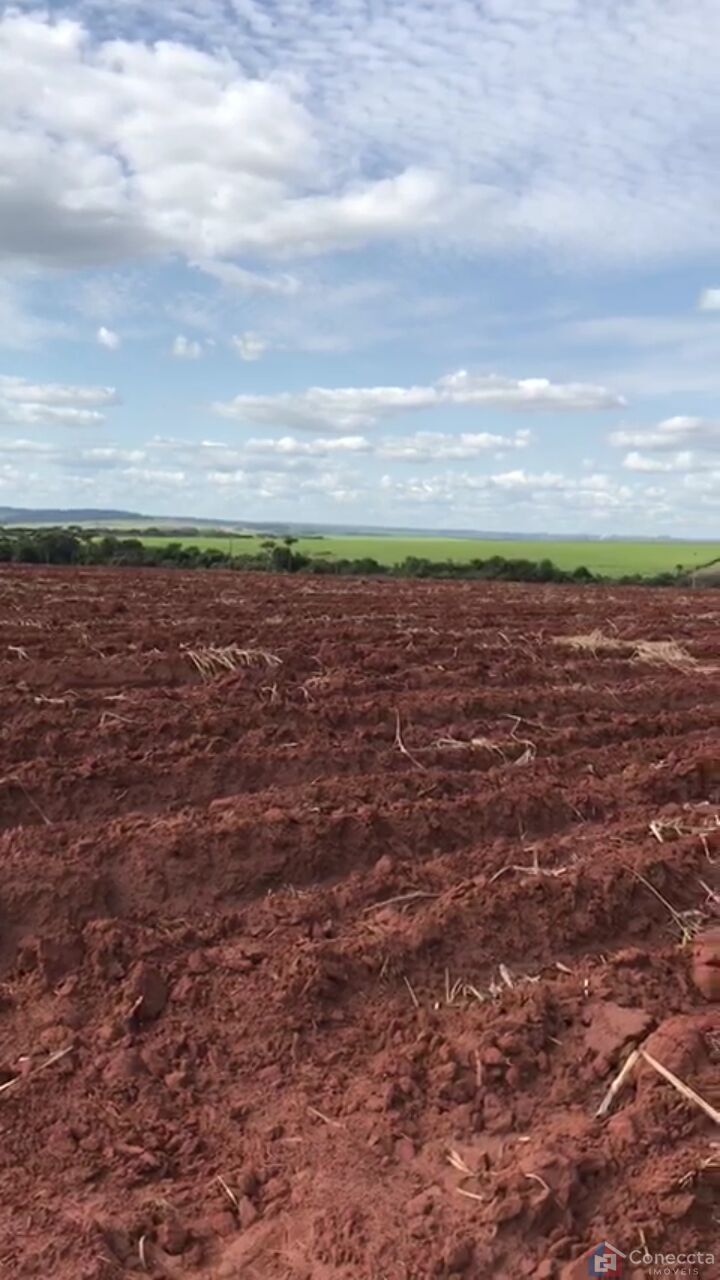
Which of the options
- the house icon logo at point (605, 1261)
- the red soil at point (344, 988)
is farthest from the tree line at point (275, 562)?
the house icon logo at point (605, 1261)

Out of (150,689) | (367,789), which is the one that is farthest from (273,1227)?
(150,689)

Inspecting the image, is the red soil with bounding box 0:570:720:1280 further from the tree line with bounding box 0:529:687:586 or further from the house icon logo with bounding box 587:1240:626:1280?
the tree line with bounding box 0:529:687:586

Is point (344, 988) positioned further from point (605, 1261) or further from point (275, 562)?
point (275, 562)

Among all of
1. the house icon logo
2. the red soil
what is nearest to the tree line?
the red soil

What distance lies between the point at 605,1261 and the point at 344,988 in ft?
4.74

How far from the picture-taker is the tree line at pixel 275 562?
1474 inches

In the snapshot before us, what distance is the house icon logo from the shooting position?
2.58 m

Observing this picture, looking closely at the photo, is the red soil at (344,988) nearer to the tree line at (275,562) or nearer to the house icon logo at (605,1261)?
the house icon logo at (605,1261)

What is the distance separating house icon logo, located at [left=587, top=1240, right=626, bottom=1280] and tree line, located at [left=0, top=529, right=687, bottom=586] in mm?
33791

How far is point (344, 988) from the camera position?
3863mm

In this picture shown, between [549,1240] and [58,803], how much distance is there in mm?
3446

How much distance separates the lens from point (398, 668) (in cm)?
934

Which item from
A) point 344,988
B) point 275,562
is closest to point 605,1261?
point 344,988

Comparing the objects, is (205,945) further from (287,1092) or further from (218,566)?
(218,566)
